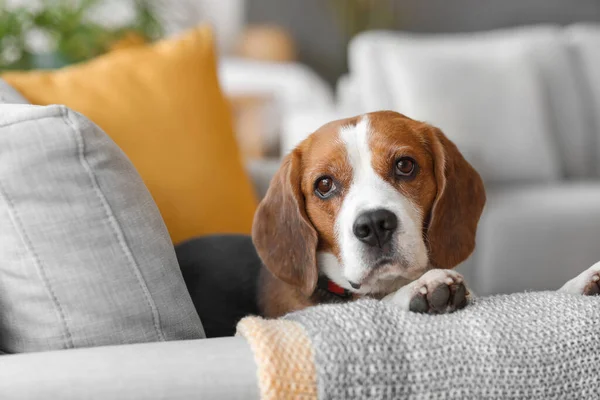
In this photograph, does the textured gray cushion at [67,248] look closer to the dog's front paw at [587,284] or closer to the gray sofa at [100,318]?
the gray sofa at [100,318]

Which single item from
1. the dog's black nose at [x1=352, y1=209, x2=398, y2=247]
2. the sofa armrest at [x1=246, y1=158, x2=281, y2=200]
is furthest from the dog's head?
the sofa armrest at [x1=246, y1=158, x2=281, y2=200]

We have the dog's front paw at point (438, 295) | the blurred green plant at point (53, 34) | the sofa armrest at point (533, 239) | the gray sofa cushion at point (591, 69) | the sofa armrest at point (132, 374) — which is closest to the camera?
the sofa armrest at point (132, 374)

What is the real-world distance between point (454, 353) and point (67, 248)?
631mm

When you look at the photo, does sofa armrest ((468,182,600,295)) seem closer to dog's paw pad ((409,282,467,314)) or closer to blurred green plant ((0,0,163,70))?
dog's paw pad ((409,282,467,314))

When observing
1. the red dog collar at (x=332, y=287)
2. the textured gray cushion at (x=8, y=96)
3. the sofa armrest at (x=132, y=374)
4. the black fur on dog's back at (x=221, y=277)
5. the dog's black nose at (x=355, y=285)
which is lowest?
the black fur on dog's back at (x=221, y=277)

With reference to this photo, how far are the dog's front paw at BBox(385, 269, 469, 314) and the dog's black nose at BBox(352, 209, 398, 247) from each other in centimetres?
21

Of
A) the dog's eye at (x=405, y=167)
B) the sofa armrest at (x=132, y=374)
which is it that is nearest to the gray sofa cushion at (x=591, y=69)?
the dog's eye at (x=405, y=167)

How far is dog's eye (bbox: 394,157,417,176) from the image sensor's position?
5.03ft

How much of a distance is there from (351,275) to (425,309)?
1.00ft

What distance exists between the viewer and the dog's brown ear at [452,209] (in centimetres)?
150

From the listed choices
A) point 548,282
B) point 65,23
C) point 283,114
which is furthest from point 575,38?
point 65,23

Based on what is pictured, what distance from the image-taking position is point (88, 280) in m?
1.07

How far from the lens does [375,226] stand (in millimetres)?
1381

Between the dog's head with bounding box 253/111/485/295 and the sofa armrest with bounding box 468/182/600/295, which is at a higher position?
the dog's head with bounding box 253/111/485/295
